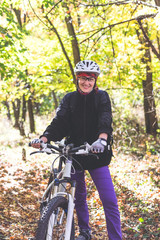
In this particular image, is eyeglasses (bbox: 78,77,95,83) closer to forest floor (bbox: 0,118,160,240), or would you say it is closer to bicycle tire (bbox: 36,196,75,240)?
bicycle tire (bbox: 36,196,75,240)

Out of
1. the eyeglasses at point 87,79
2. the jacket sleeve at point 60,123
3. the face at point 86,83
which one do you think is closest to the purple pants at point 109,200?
the jacket sleeve at point 60,123

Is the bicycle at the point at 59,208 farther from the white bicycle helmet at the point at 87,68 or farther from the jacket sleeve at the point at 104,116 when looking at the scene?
the white bicycle helmet at the point at 87,68

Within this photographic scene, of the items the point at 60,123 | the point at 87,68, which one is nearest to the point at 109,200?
the point at 60,123

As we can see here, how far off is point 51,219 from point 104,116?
4.43ft

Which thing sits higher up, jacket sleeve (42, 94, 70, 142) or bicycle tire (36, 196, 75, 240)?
jacket sleeve (42, 94, 70, 142)

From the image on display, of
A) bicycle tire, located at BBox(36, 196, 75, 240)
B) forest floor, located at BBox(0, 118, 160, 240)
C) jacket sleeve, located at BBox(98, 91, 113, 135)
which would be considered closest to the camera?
bicycle tire, located at BBox(36, 196, 75, 240)

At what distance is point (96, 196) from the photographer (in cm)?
643

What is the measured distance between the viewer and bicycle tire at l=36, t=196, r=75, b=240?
2451 mm

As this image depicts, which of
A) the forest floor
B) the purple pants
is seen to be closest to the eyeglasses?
the purple pants

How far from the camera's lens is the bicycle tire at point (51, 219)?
2451mm

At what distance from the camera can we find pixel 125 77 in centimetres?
1133

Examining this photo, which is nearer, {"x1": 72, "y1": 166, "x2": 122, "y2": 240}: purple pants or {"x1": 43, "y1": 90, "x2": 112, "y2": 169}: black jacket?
{"x1": 72, "y1": 166, "x2": 122, "y2": 240}: purple pants

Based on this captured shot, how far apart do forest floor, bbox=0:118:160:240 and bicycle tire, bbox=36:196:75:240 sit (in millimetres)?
1528

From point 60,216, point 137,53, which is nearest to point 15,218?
point 60,216
